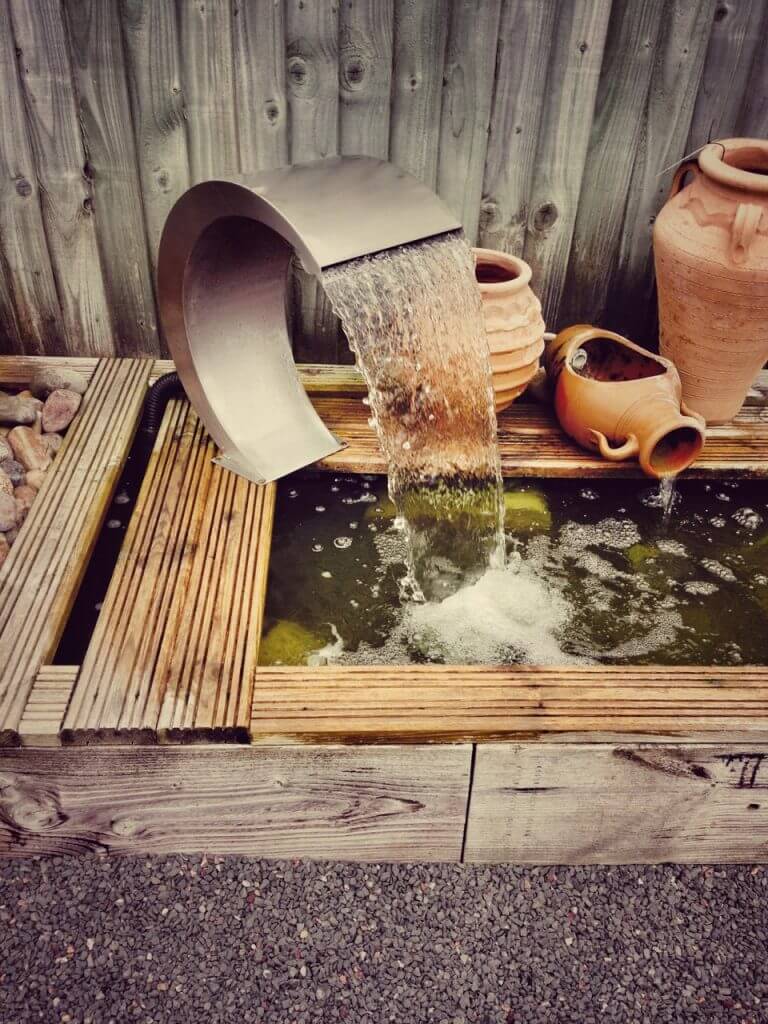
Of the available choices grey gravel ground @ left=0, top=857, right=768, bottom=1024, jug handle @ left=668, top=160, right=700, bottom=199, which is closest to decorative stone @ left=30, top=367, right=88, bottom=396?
grey gravel ground @ left=0, top=857, right=768, bottom=1024

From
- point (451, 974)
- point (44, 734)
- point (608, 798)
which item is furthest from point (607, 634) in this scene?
point (44, 734)

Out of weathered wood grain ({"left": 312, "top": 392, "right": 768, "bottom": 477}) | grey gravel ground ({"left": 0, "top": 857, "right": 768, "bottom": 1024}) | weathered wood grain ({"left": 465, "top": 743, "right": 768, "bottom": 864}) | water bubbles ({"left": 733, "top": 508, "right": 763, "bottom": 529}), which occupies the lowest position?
grey gravel ground ({"left": 0, "top": 857, "right": 768, "bottom": 1024})

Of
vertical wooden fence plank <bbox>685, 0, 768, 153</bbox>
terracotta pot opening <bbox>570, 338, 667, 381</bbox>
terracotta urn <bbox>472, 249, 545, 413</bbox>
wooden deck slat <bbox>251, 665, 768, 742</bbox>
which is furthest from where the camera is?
terracotta pot opening <bbox>570, 338, 667, 381</bbox>

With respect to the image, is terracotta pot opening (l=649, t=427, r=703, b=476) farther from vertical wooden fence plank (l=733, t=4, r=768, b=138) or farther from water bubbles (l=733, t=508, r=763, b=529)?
vertical wooden fence plank (l=733, t=4, r=768, b=138)

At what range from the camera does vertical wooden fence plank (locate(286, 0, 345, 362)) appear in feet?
7.99

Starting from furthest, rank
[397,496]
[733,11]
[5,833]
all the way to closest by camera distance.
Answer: [733,11] < [397,496] < [5,833]

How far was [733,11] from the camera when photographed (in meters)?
2.52

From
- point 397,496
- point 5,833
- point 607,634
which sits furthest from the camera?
point 397,496

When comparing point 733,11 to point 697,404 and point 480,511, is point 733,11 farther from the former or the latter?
point 480,511

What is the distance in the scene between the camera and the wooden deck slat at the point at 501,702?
1673 millimetres

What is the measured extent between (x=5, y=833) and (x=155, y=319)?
185cm

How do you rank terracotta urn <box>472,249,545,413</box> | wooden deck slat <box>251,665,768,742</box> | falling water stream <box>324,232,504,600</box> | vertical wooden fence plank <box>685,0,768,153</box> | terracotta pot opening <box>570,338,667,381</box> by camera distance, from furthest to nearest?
terracotta pot opening <box>570,338,667,381</box>
vertical wooden fence plank <box>685,0,768,153</box>
terracotta urn <box>472,249,545,413</box>
falling water stream <box>324,232,504,600</box>
wooden deck slat <box>251,665,768,742</box>

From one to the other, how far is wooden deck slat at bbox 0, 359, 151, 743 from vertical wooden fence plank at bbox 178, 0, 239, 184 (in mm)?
736

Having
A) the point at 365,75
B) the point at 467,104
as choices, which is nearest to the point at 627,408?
the point at 467,104
